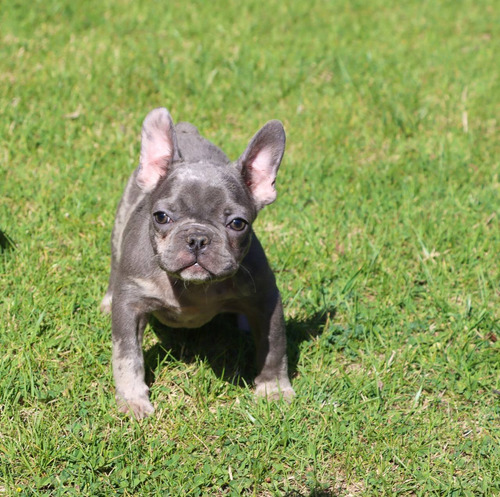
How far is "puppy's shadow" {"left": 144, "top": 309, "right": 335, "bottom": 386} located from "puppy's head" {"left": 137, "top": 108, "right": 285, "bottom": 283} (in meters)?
0.97

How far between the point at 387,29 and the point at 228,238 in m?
6.58

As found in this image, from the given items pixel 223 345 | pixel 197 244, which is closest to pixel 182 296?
pixel 197 244

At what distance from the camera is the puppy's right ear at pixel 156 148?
186 inches

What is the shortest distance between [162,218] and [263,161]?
2.47ft

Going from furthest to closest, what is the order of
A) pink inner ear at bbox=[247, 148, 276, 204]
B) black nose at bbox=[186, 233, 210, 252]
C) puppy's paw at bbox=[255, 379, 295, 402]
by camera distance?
1. puppy's paw at bbox=[255, 379, 295, 402]
2. pink inner ear at bbox=[247, 148, 276, 204]
3. black nose at bbox=[186, 233, 210, 252]

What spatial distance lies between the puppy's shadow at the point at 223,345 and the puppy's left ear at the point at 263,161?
1081 mm

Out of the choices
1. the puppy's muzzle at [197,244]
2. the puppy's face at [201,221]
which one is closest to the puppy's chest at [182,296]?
the puppy's face at [201,221]

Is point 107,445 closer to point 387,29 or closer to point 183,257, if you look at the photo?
point 183,257

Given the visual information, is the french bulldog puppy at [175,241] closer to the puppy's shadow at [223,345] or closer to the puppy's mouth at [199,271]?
the puppy's mouth at [199,271]

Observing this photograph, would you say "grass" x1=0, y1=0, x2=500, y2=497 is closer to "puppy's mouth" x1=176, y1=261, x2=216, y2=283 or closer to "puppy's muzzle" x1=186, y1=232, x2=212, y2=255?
"puppy's mouth" x1=176, y1=261, x2=216, y2=283

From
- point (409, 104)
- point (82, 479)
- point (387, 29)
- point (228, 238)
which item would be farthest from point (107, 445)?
point (387, 29)

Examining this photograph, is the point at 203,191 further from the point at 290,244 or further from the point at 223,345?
the point at 290,244

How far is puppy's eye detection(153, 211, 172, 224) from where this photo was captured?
451cm

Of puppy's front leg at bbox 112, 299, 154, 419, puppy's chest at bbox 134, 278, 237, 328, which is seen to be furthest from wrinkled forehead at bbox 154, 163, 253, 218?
puppy's front leg at bbox 112, 299, 154, 419
